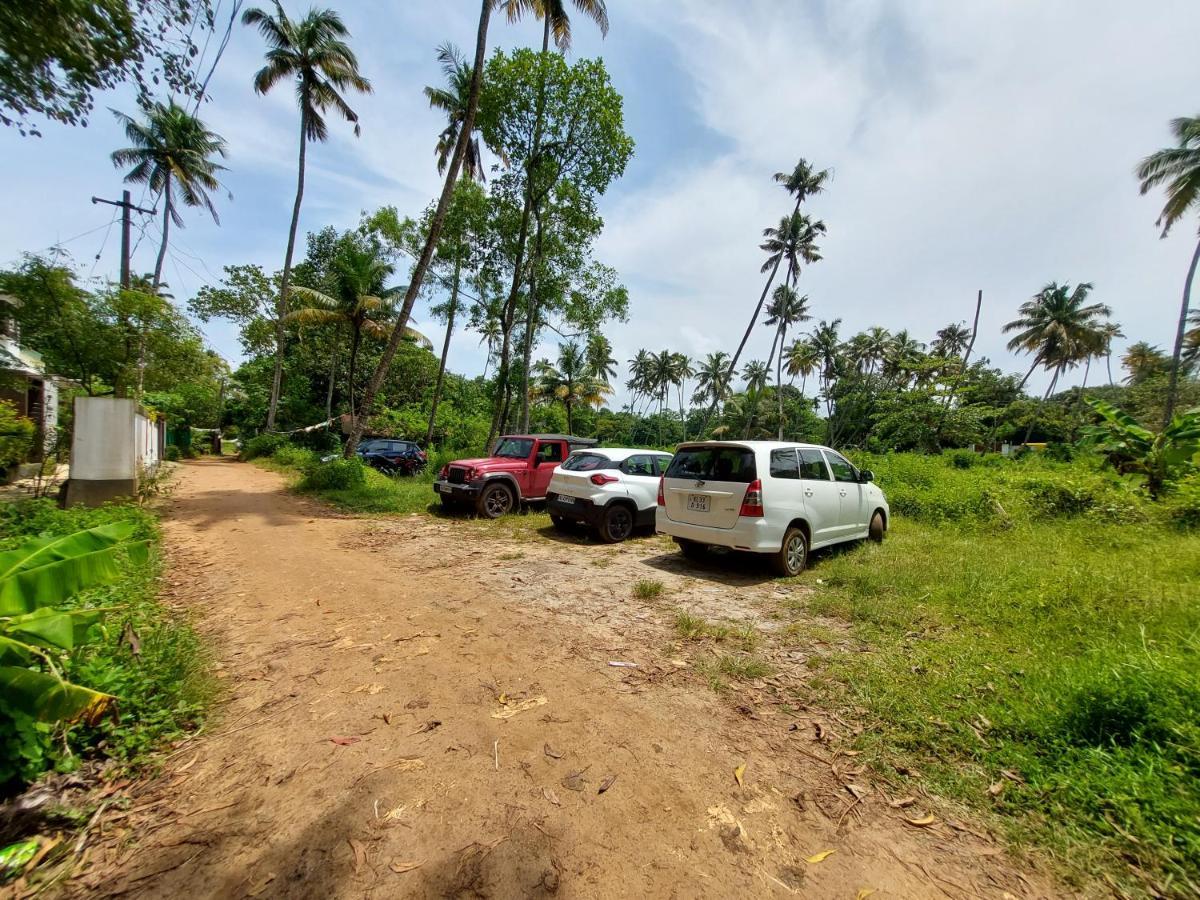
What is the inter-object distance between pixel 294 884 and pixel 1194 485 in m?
11.7

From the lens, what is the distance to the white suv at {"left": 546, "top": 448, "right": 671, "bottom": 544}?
25.6ft

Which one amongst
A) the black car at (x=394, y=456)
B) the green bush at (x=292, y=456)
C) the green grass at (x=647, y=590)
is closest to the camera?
the green grass at (x=647, y=590)

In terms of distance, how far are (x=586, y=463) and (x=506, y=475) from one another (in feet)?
7.02

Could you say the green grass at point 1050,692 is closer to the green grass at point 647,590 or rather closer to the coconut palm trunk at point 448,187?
the green grass at point 647,590

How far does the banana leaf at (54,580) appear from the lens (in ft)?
7.15

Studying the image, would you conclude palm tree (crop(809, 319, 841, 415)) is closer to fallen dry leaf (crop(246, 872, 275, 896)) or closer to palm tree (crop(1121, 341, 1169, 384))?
palm tree (crop(1121, 341, 1169, 384))

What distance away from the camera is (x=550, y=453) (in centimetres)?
1027

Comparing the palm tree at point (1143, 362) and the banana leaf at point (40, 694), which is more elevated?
the palm tree at point (1143, 362)

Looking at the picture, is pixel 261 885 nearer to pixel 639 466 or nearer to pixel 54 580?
pixel 54 580

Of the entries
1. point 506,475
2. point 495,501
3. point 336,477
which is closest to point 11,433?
point 336,477

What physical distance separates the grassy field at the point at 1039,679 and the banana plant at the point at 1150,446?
9.28ft

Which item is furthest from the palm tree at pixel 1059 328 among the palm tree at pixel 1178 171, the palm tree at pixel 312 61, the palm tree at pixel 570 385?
the palm tree at pixel 312 61

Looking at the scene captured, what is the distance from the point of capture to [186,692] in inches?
114

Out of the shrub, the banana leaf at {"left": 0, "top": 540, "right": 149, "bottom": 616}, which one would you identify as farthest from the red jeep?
the banana leaf at {"left": 0, "top": 540, "right": 149, "bottom": 616}
